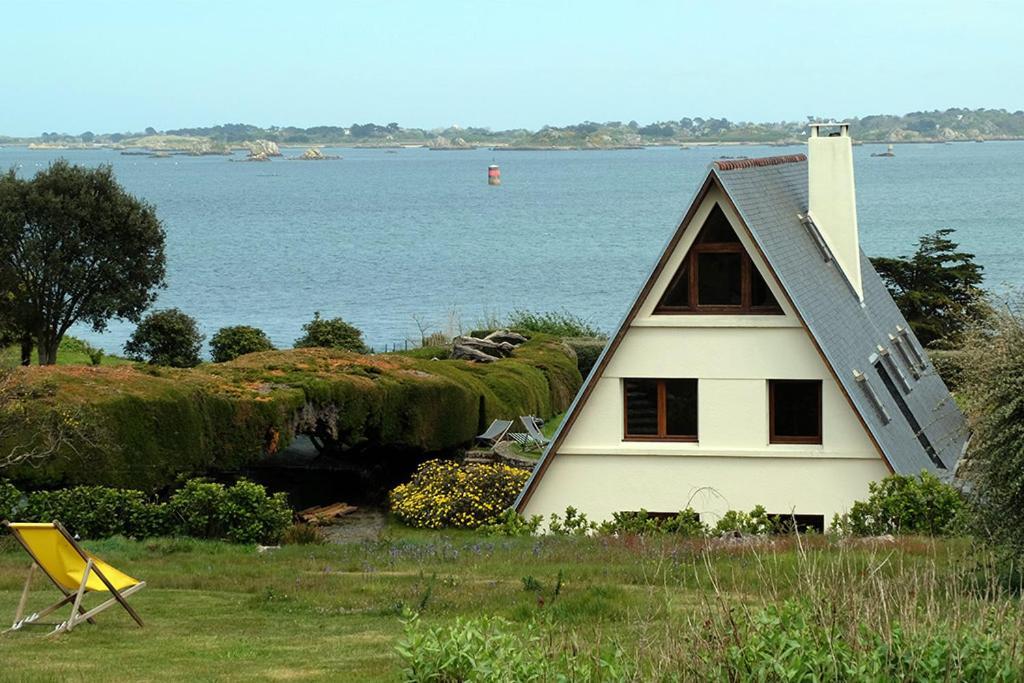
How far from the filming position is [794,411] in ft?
96.3

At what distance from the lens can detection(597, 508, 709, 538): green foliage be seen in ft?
87.1

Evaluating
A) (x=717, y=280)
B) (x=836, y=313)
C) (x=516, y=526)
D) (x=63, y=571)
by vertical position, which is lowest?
(x=516, y=526)

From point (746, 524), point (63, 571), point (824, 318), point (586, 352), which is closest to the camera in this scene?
point (63, 571)

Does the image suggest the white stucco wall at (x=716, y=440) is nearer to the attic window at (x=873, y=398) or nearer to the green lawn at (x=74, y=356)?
the attic window at (x=873, y=398)

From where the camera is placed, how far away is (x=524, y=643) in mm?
11984

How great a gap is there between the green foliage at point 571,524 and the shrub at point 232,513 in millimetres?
4892

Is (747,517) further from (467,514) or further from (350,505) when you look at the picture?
(350,505)

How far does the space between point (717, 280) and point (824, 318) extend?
2241 mm

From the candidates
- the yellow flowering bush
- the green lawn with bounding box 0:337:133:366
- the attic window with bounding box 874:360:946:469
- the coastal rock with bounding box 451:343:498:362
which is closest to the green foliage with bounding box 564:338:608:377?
the coastal rock with bounding box 451:343:498:362

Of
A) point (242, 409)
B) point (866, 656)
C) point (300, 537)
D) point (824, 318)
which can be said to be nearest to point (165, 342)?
point (242, 409)

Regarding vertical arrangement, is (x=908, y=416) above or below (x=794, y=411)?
below

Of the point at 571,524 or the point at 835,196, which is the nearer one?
the point at 571,524

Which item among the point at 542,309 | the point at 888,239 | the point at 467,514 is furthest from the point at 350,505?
the point at 888,239

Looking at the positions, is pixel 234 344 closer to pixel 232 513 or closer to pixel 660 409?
pixel 232 513
